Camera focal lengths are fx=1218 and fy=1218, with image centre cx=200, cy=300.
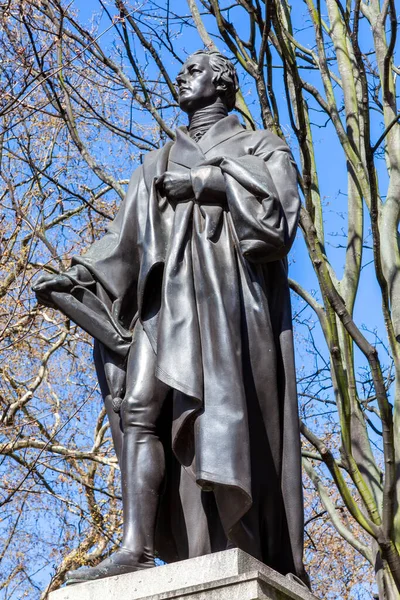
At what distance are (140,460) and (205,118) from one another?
1.58 metres

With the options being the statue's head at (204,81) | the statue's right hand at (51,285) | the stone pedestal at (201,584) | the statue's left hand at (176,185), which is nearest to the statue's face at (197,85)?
the statue's head at (204,81)

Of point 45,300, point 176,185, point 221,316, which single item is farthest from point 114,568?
point 176,185

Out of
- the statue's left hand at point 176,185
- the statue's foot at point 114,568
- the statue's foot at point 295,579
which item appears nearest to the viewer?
the statue's foot at point 114,568

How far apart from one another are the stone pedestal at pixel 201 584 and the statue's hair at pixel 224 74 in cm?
216

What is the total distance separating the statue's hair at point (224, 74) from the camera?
5.28m

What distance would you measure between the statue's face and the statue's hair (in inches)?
0.9

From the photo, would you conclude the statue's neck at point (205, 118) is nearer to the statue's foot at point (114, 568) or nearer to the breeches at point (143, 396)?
the breeches at point (143, 396)

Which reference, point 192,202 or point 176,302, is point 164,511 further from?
point 192,202

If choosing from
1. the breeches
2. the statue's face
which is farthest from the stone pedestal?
the statue's face

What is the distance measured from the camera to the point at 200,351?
4.59 m

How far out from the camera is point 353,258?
9180mm

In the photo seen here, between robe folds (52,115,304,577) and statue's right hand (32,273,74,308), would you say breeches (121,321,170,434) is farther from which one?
statue's right hand (32,273,74,308)

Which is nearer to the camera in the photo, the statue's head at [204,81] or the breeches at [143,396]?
Result: the breeches at [143,396]

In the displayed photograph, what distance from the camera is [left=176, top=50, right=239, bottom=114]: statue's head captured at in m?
5.27
